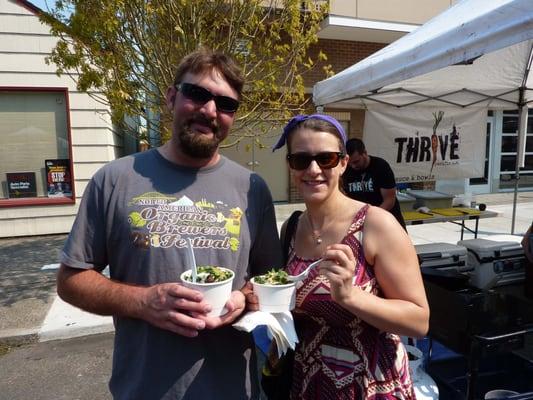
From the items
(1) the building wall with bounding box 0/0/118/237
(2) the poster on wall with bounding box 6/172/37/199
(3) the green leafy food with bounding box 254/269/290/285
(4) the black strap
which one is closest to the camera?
(3) the green leafy food with bounding box 254/269/290/285

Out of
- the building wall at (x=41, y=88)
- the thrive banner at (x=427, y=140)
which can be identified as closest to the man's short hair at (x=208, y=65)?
the thrive banner at (x=427, y=140)

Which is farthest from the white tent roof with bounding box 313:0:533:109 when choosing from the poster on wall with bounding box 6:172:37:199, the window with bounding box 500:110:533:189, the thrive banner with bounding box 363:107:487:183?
the window with bounding box 500:110:533:189

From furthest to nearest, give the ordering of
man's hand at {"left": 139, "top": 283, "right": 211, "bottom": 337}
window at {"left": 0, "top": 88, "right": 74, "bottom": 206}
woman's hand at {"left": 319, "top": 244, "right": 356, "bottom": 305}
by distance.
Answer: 1. window at {"left": 0, "top": 88, "right": 74, "bottom": 206}
2. woman's hand at {"left": 319, "top": 244, "right": 356, "bottom": 305}
3. man's hand at {"left": 139, "top": 283, "right": 211, "bottom": 337}

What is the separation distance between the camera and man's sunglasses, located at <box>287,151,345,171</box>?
5.66ft

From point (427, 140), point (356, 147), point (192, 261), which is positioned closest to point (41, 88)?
point (356, 147)

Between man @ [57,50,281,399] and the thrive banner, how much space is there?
194 inches

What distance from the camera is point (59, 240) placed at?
26.0ft

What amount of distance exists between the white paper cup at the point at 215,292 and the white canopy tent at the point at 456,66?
2.38 metres

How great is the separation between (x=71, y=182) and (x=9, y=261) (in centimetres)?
215

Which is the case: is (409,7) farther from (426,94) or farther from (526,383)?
(526,383)

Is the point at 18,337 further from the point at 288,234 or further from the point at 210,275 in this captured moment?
the point at 210,275

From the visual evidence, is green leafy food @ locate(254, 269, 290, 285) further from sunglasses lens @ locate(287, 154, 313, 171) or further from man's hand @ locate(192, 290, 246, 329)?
sunglasses lens @ locate(287, 154, 313, 171)

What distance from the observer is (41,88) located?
7.84 meters

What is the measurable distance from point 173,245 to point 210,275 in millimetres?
225
